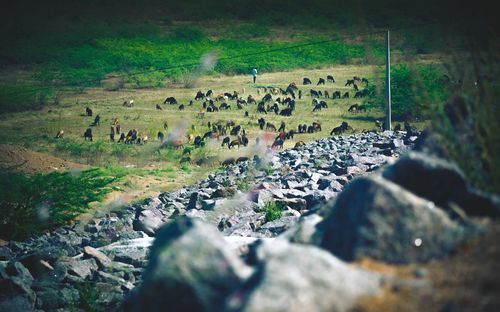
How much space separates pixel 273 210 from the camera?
1195 cm

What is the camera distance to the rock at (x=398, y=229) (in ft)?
12.0

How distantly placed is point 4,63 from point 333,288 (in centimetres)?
5505

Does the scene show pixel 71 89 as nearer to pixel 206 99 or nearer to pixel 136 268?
pixel 206 99

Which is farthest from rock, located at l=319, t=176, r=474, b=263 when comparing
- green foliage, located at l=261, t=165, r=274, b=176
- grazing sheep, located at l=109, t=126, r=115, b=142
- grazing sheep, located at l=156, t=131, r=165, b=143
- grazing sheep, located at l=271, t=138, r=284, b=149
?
grazing sheep, located at l=109, t=126, r=115, b=142

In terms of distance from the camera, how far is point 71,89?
4541cm

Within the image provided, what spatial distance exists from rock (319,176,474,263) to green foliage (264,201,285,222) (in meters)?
7.79

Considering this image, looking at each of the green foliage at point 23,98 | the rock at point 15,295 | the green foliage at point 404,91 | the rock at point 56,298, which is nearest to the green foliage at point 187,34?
the green foliage at point 23,98

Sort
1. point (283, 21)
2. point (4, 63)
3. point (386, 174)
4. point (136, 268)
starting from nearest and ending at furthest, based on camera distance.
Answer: point (386, 174) → point (136, 268) → point (4, 63) → point (283, 21)

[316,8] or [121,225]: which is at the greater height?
[316,8]

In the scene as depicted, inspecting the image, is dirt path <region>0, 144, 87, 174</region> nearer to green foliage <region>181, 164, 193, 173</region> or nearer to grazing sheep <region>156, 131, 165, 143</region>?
green foliage <region>181, 164, 193, 173</region>

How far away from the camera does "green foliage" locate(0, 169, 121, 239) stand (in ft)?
52.1

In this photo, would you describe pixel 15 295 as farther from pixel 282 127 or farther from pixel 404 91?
pixel 404 91

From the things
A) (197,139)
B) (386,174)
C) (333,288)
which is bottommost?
(197,139)

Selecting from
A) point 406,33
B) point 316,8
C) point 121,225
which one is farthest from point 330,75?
point 121,225
